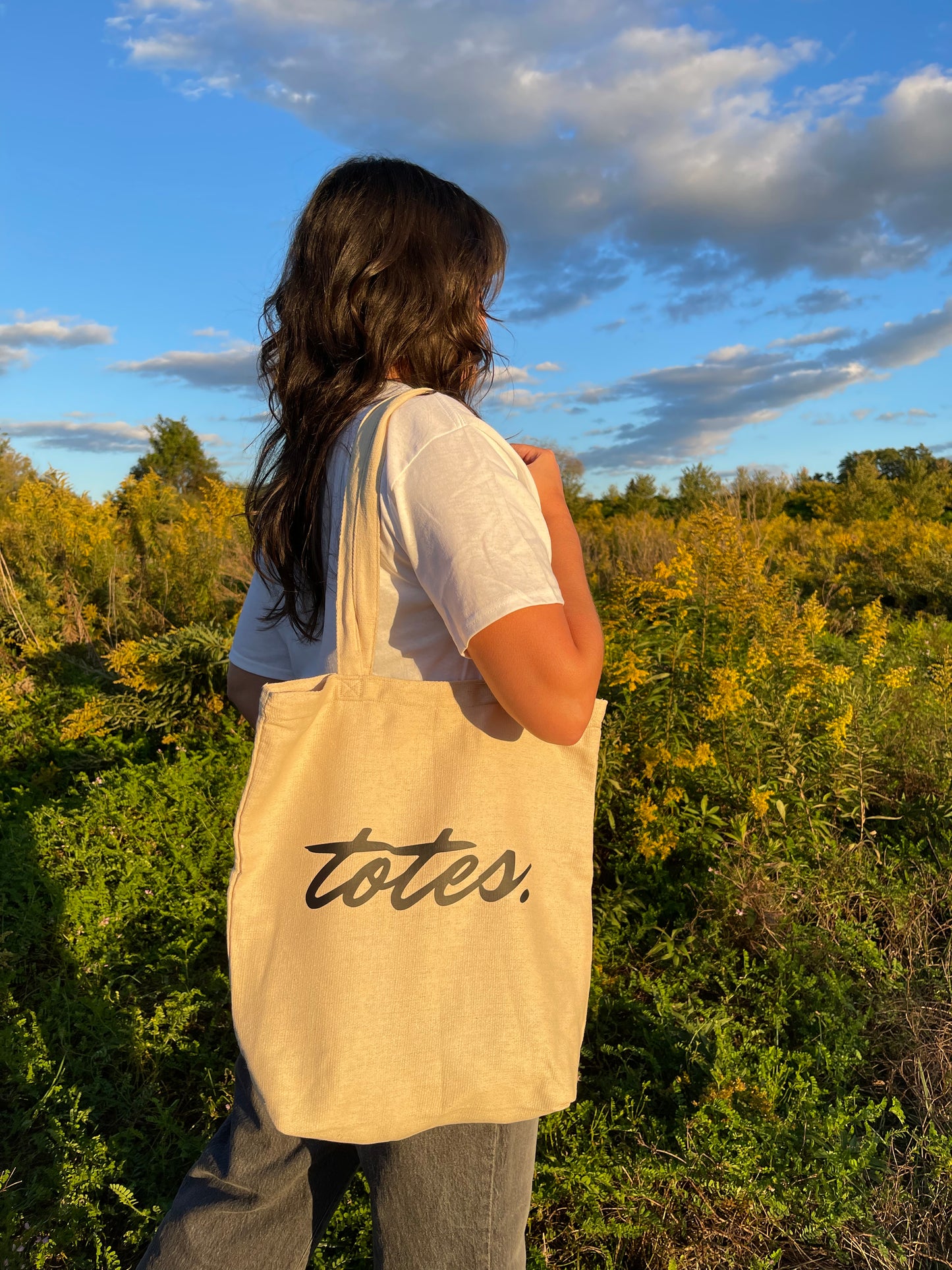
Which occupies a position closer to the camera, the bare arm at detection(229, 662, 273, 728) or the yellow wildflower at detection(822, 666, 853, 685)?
the bare arm at detection(229, 662, 273, 728)

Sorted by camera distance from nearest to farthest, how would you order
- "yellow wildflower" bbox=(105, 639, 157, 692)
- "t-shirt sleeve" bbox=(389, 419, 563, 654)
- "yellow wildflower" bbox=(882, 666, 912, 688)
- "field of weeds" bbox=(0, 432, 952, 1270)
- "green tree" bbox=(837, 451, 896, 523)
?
"t-shirt sleeve" bbox=(389, 419, 563, 654) < "field of weeds" bbox=(0, 432, 952, 1270) < "yellow wildflower" bbox=(882, 666, 912, 688) < "yellow wildflower" bbox=(105, 639, 157, 692) < "green tree" bbox=(837, 451, 896, 523)

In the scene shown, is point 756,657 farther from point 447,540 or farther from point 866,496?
point 866,496

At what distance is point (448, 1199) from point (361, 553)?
0.85 meters

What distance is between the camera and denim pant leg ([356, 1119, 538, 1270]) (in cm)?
110

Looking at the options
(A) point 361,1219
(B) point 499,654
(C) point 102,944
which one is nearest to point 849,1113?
(A) point 361,1219

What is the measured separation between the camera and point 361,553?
1021mm

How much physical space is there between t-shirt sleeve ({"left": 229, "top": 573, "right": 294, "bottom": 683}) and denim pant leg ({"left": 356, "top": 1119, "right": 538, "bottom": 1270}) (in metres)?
0.75

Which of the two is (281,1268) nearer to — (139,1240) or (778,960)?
(139,1240)

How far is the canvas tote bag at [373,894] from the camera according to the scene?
1.02 m

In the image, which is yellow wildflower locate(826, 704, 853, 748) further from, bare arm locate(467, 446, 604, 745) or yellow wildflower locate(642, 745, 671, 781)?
bare arm locate(467, 446, 604, 745)

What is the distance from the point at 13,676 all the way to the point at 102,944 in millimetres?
3104

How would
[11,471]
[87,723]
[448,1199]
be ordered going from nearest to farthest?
[448,1199]
[87,723]
[11,471]

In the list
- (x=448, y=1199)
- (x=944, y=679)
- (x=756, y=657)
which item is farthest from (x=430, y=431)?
(x=944, y=679)

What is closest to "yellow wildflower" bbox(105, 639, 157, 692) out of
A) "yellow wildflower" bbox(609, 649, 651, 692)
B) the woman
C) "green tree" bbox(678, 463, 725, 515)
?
"yellow wildflower" bbox(609, 649, 651, 692)
